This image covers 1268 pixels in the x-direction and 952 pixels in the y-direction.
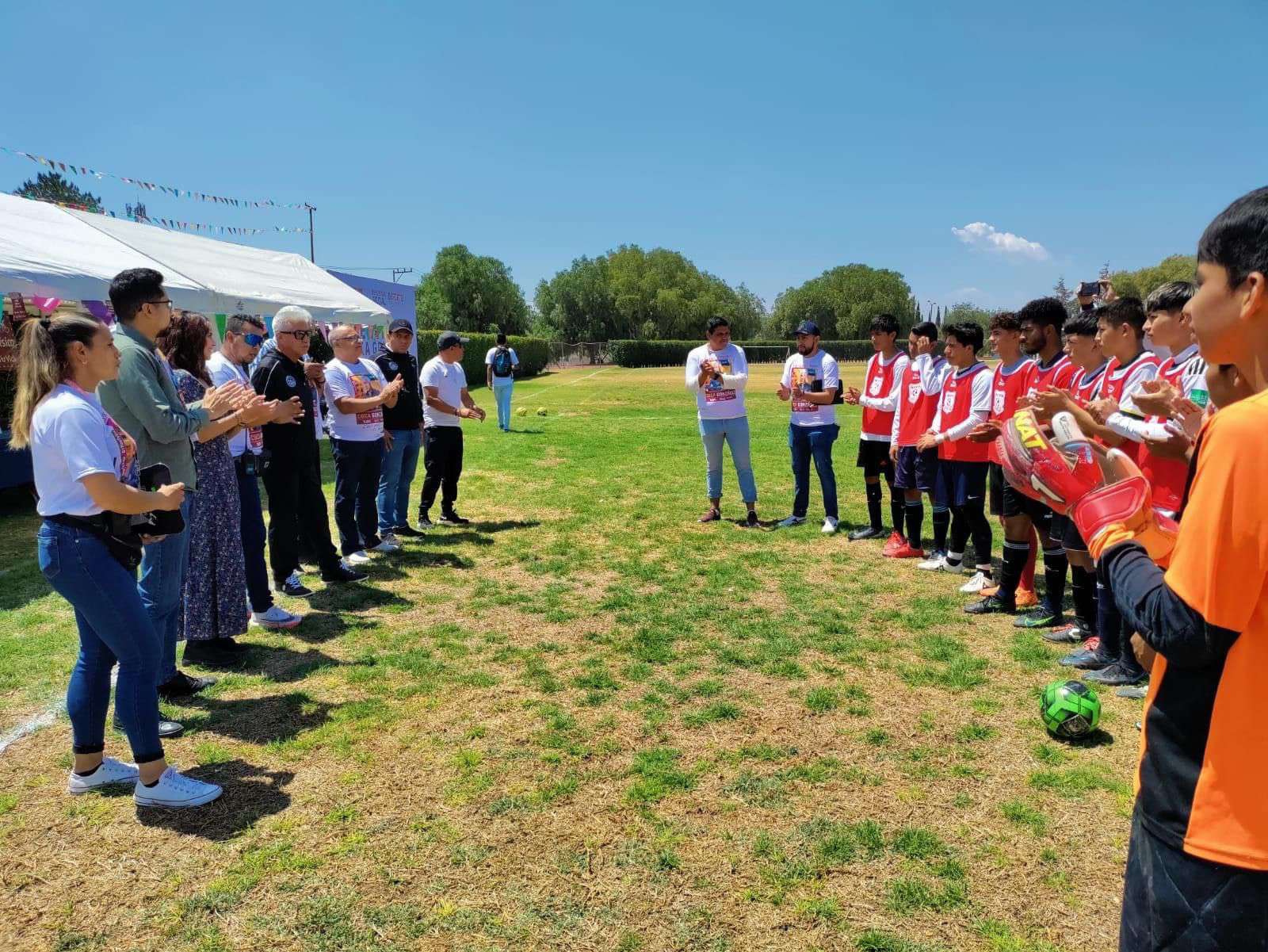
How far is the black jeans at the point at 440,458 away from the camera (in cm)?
877

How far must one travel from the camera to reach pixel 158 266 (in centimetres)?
1232

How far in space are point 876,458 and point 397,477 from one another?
17.0 feet

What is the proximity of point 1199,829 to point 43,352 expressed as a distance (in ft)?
13.4

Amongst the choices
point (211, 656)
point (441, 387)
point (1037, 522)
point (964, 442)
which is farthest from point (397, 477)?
point (1037, 522)

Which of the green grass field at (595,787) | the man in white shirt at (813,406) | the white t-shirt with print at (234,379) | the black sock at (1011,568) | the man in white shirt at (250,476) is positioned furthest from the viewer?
the man in white shirt at (813,406)

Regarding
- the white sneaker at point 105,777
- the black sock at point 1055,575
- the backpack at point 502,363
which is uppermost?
the backpack at point 502,363

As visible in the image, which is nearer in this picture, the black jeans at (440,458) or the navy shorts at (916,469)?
the navy shorts at (916,469)

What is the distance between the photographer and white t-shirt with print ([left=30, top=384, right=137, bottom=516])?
3.07 metres

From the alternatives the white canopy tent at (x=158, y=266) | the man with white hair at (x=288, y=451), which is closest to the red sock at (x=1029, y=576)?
the man with white hair at (x=288, y=451)

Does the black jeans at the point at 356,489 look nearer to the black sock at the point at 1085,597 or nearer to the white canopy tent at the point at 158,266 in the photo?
the white canopy tent at the point at 158,266

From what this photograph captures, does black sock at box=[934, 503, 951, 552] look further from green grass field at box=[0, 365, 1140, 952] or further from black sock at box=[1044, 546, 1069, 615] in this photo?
black sock at box=[1044, 546, 1069, 615]

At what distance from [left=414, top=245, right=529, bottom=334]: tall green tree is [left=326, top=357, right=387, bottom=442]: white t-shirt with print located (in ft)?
197

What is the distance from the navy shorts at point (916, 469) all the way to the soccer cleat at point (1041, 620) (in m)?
1.55

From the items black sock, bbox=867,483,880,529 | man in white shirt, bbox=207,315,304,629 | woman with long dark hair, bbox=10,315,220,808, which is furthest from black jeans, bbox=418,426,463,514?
woman with long dark hair, bbox=10,315,220,808
